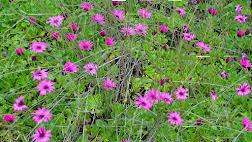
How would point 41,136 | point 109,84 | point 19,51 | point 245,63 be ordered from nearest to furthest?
point 41,136, point 109,84, point 19,51, point 245,63

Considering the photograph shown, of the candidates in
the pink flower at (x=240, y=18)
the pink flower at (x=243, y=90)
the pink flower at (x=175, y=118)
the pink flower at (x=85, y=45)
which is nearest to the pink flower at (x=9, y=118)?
the pink flower at (x=85, y=45)

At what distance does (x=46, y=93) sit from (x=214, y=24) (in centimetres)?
167

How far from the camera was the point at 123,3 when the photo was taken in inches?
78.8

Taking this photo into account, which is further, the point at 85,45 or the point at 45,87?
the point at 85,45

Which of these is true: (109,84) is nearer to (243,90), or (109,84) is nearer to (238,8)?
(243,90)

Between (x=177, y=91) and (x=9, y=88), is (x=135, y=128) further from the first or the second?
(x=9, y=88)

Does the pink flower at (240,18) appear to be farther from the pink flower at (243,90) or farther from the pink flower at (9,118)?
the pink flower at (9,118)

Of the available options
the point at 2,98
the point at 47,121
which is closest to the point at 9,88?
the point at 2,98

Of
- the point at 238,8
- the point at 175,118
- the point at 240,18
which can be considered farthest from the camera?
the point at 238,8

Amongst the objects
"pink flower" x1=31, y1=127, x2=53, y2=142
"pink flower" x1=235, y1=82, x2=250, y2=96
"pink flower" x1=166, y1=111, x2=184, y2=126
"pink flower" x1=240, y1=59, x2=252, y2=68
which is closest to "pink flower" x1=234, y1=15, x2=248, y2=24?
"pink flower" x1=240, y1=59, x2=252, y2=68

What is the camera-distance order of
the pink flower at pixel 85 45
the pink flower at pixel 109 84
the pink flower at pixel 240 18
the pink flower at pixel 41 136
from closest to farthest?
the pink flower at pixel 41 136 → the pink flower at pixel 109 84 → the pink flower at pixel 85 45 → the pink flower at pixel 240 18

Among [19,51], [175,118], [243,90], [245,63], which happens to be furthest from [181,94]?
[19,51]

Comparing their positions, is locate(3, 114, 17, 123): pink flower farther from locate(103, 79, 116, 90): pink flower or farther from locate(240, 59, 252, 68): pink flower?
locate(240, 59, 252, 68): pink flower

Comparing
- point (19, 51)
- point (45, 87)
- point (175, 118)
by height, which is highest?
point (19, 51)
